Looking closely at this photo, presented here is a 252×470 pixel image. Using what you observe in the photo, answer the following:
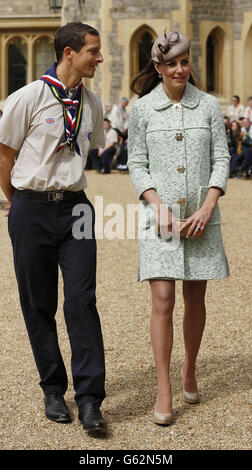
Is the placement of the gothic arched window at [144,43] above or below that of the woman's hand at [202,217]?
above

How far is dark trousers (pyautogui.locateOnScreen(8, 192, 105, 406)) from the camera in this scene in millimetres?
3633

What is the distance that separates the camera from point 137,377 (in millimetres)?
4387

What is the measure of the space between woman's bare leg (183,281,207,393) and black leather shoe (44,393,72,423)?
1.94ft

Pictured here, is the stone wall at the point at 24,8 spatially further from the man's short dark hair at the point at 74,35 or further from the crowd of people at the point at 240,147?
the man's short dark hair at the point at 74,35

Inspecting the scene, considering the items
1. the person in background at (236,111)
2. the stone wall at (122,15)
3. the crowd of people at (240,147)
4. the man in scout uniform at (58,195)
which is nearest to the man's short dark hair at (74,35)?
the man in scout uniform at (58,195)

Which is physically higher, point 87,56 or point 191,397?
point 87,56

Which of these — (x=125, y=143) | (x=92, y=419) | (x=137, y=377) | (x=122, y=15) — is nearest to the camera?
(x=92, y=419)

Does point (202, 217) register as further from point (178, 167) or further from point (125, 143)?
point (125, 143)

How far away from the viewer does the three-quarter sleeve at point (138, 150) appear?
3725 mm

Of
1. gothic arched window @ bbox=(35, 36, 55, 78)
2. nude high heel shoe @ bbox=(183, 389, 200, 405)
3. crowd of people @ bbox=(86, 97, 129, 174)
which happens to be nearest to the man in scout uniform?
nude high heel shoe @ bbox=(183, 389, 200, 405)

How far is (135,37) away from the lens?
22.7 metres

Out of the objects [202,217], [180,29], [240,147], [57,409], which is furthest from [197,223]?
[180,29]

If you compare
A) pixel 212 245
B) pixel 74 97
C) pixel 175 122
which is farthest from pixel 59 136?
pixel 212 245

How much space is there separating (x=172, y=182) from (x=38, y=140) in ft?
2.01
